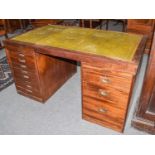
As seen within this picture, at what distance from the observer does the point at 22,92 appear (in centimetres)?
225

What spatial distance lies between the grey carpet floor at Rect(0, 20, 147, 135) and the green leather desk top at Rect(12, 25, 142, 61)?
605 mm

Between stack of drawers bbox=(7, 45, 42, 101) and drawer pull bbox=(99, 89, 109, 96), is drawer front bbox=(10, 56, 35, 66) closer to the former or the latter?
stack of drawers bbox=(7, 45, 42, 101)

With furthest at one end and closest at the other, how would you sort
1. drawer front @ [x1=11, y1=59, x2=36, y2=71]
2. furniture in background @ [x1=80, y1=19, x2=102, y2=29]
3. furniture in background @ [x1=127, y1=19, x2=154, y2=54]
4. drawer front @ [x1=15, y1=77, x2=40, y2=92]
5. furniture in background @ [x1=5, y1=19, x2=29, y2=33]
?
furniture in background @ [x1=5, y1=19, x2=29, y2=33] < furniture in background @ [x1=80, y1=19, x2=102, y2=29] < furniture in background @ [x1=127, y1=19, x2=154, y2=54] < drawer front @ [x1=15, y1=77, x2=40, y2=92] < drawer front @ [x1=11, y1=59, x2=36, y2=71]

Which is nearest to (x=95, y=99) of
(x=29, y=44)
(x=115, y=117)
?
(x=115, y=117)

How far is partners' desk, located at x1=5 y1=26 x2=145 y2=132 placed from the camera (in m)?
1.37

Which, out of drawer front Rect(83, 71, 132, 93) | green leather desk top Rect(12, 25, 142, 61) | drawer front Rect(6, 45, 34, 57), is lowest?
drawer front Rect(83, 71, 132, 93)

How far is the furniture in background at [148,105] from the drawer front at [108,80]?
0.70 feet

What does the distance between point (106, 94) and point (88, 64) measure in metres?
0.33

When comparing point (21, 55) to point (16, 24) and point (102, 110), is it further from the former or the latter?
point (16, 24)

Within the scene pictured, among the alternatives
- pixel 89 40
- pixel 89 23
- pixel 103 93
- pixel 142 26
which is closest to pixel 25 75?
pixel 89 40

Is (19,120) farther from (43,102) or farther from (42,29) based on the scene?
(42,29)

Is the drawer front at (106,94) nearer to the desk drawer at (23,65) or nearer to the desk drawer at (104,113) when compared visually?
the desk drawer at (104,113)

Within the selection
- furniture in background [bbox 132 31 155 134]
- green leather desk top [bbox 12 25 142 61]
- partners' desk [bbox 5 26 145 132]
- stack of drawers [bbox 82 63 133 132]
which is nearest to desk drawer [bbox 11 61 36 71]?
partners' desk [bbox 5 26 145 132]

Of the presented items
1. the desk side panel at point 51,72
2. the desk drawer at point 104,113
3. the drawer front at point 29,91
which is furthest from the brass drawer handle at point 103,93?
the drawer front at point 29,91
